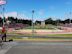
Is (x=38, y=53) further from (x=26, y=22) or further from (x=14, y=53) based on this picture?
(x=26, y=22)

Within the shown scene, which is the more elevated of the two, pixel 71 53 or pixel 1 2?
pixel 1 2

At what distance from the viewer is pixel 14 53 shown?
17.1 m

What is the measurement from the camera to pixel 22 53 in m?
17.1

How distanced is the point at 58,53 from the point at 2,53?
360cm

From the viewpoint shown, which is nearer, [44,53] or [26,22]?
[44,53]

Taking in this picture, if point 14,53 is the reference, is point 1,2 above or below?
above

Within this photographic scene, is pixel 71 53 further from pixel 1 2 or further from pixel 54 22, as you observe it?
pixel 54 22

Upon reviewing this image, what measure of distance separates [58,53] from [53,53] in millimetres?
323

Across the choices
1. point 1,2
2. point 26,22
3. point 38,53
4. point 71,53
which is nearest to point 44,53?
point 38,53

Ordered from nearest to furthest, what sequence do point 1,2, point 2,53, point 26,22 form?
point 1,2 → point 2,53 → point 26,22

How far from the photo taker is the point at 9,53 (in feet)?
56.1

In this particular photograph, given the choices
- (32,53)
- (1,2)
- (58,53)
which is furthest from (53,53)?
(1,2)

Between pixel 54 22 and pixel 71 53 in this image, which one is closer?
pixel 71 53

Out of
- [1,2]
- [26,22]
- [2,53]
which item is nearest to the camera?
[1,2]
